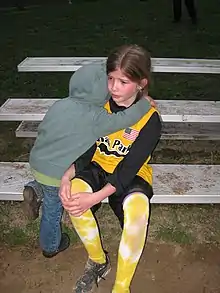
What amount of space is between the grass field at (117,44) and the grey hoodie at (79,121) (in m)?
0.55

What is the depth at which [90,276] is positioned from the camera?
235 cm

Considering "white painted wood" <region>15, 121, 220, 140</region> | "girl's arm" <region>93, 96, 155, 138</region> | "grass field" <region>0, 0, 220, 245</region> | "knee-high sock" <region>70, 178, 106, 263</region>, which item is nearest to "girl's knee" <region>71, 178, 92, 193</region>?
"knee-high sock" <region>70, 178, 106, 263</region>

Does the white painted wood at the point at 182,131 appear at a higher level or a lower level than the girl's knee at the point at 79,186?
lower

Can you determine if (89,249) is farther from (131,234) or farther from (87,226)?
(131,234)

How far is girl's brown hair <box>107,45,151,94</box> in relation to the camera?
2023mm

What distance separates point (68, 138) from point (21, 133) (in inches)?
78.3

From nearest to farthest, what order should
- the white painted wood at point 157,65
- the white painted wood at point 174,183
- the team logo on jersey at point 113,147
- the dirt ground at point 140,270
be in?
the team logo on jersey at point 113,147, the dirt ground at point 140,270, the white painted wood at point 174,183, the white painted wood at point 157,65

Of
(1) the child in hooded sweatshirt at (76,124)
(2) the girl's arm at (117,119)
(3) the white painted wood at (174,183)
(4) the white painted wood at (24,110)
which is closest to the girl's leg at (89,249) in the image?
(1) the child in hooded sweatshirt at (76,124)

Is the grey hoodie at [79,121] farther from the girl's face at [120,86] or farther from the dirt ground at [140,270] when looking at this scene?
the dirt ground at [140,270]

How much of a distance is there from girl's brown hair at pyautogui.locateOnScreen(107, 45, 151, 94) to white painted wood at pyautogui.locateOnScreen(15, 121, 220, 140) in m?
1.99

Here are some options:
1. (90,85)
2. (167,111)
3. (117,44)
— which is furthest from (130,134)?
(117,44)

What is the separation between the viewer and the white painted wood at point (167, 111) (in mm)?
3260

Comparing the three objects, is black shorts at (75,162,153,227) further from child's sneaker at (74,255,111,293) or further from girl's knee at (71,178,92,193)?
child's sneaker at (74,255,111,293)

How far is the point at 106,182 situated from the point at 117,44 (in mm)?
5607
